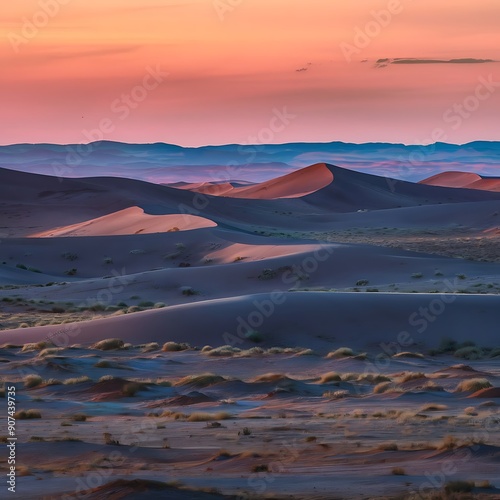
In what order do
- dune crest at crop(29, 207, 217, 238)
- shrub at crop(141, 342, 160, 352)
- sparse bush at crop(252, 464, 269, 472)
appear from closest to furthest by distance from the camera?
sparse bush at crop(252, 464, 269, 472) → shrub at crop(141, 342, 160, 352) → dune crest at crop(29, 207, 217, 238)

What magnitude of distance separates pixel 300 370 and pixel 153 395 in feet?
15.8

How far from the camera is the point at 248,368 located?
2183cm

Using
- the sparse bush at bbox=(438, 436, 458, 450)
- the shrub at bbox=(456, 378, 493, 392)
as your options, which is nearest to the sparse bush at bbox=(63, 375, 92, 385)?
the shrub at bbox=(456, 378, 493, 392)

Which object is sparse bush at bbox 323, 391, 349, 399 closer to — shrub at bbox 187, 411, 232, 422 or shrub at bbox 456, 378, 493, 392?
shrub at bbox 456, 378, 493, 392

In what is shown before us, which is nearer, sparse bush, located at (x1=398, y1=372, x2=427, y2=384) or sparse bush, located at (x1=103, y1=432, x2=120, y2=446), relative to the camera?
sparse bush, located at (x1=103, y1=432, x2=120, y2=446)

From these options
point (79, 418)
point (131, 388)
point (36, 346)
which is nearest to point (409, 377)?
point (131, 388)

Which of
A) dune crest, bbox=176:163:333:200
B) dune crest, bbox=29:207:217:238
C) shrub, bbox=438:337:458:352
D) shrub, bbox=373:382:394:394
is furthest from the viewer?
dune crest, bbox=176:163:333:200

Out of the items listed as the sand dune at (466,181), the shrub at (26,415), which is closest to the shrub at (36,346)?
the shrub at (26,415)

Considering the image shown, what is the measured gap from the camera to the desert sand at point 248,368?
10.6 metres

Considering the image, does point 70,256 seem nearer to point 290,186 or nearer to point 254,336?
point 254,336

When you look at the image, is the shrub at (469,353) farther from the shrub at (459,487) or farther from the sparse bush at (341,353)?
the shrub at (459,487)

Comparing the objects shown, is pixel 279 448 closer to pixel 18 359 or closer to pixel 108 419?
pixel 108 419

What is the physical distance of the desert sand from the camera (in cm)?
1064

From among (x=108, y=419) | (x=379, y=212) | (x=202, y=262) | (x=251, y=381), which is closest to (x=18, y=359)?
(x=251, y=381)
